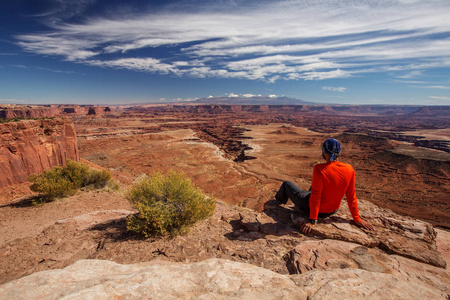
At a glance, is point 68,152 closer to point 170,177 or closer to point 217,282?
point 170,177

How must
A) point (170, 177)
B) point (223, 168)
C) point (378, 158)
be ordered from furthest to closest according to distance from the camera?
1. point (378, 158)
2. point (223, 168)
3. point (170, 177)

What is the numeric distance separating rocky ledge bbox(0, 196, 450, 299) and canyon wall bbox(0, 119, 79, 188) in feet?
27.1

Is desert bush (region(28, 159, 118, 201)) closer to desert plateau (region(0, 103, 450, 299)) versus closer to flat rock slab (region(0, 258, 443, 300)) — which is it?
desert plateau (region(0, 103, 450, 299))

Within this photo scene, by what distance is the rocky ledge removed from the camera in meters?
1.78

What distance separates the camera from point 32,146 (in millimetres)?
10766

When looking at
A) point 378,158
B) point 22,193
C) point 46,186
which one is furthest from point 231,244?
point 378,158

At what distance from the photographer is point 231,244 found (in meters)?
3.49

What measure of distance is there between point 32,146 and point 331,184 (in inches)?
581

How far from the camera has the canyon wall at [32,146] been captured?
30.9ft

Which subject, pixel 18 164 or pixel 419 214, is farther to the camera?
pixel 419 214

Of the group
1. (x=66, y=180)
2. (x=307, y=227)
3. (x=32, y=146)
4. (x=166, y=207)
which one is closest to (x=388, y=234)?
(x=307, y=227)

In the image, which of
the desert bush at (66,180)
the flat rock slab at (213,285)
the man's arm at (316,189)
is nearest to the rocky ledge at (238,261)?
the flat rock slab at (213,285)

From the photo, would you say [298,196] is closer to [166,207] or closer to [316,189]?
[316,189]

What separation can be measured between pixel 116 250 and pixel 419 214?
17.8 meters
